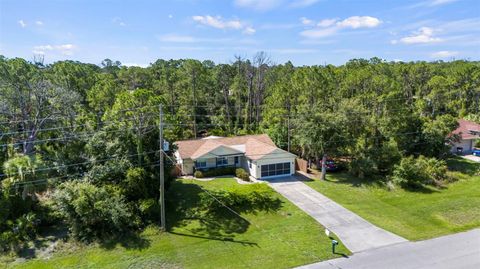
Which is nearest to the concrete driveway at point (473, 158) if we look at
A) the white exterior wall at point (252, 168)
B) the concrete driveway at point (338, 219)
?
the concrete driveway at point (338, 219)

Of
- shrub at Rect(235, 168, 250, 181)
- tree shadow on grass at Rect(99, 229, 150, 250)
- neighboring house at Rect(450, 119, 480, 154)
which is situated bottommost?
tree shadow on grass at Rect(99, 229, 150, 250)

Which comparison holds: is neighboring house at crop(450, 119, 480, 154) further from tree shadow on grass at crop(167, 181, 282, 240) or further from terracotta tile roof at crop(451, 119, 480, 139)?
tree shadow on grass at crop(167, 181, 282, 240)

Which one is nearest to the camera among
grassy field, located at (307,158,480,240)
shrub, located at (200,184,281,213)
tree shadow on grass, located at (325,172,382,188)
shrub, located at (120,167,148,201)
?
grassy field, located at (307,158,480,240)

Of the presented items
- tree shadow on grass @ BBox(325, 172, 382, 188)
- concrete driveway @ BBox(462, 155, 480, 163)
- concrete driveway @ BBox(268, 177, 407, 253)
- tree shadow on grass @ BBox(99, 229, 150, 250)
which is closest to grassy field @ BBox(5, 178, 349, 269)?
tree shadow on grass @ BBox(99, 229, 150, 250)

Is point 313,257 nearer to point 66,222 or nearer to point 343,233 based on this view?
point 343,233

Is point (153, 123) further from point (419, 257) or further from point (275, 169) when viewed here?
point (419, 257)

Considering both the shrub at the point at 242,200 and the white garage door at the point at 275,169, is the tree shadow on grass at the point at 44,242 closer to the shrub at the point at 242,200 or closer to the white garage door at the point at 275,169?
the shrub at the point at 242,200

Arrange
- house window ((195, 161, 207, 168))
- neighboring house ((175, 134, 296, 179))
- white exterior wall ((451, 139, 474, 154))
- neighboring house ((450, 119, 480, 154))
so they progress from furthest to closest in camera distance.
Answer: white exterior wall ((451, 139, 474, 154))
neighboring house ((450, 119, 480, 154))
house window ((195, 161, 207, 168))
neighboring house ((175, 134, 296, 179))
